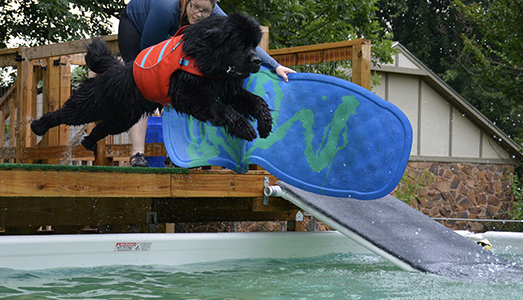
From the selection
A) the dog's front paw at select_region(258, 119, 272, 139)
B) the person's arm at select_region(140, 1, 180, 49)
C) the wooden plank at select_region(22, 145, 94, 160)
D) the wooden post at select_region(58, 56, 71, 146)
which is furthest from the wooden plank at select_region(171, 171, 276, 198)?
the wooden post at select_region(58, 56, 71, 146)

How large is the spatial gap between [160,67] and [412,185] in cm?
740

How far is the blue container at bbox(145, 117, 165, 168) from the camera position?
4434 millimetres

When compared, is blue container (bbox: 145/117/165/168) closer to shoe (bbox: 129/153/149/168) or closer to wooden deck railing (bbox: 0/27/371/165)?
wooden deck railing (bbox: 0/27/371/165)

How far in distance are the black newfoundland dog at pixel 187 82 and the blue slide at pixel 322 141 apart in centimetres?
55

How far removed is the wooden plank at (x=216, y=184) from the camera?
10.4 ft

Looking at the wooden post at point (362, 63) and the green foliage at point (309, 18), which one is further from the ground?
the green foliage at point (309, 18)

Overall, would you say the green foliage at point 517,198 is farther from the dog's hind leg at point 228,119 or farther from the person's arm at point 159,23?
the dog's hind leg at point 228,119

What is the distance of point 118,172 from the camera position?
2945 mm

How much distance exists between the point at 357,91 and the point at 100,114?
1.30 meters

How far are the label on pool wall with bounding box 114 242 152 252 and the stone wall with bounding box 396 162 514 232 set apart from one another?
712 centimetres

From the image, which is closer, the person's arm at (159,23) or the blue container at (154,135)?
the person's arm at (159,23)

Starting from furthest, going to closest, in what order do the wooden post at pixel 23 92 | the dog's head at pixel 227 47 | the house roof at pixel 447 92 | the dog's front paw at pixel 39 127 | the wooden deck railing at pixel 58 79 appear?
the house roof at pixel 447 92 < the wooden post at pixel 23 92 < the wooden deck railing at pixel 58 79 < the dog's front paw at pixel 39 127 < the dog's head at pixel 227 47

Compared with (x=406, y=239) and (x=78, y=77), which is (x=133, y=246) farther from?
(x=78, y=77)

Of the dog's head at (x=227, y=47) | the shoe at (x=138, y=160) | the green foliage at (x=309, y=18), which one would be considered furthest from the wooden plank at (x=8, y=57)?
the dog's head at (x=227, y=47)
